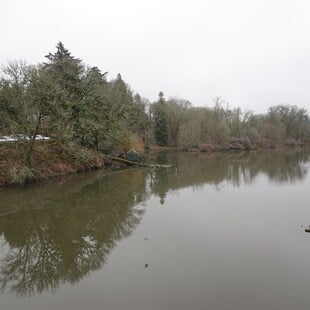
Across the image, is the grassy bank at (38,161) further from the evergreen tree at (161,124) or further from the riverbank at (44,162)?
the evergreen tree at (161,124)

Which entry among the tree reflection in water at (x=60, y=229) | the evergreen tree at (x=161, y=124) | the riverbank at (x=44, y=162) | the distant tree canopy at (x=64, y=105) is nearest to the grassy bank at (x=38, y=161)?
the riverbank at (x=44, y=162)

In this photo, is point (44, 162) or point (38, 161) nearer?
point (38, 161)

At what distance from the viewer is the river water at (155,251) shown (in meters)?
5.75

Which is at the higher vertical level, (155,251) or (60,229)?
(60,229)

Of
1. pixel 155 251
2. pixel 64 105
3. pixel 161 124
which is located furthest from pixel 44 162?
pixel 161 124

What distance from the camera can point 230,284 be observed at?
20.2 feet

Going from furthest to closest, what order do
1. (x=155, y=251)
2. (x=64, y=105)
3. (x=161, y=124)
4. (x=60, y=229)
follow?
1. (x=161, y=124)
2. (x=64, y=105)
3. (x=60, y=229)
4. (x=155, y=251)

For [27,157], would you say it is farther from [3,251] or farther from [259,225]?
[259,225]

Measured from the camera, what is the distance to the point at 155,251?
7.93 metres

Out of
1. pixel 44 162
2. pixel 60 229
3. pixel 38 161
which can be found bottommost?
pixel 60 229

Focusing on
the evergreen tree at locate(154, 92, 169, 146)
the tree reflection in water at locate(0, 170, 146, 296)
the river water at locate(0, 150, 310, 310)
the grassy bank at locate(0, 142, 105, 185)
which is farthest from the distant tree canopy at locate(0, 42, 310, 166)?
the evergreen tree at locate(154, 92, 169, 146)

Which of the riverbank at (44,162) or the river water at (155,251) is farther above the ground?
the riverbank at (44,162)

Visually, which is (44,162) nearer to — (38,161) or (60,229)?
(38,161)

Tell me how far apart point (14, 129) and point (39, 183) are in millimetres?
3939
